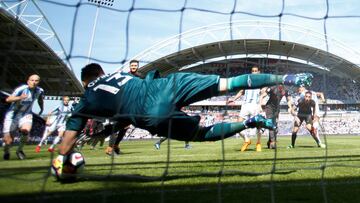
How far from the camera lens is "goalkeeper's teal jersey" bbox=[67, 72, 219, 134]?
3801 mm

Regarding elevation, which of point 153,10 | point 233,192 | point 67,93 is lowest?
point 233,192

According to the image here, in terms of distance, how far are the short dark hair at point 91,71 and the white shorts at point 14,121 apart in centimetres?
292

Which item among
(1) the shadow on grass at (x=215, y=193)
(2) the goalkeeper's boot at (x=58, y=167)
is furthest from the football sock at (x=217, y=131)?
(2) the goalkeeper's boot at (x=58, y=167)

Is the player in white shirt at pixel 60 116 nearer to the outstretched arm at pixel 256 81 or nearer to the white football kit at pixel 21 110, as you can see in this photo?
the white football kit at pixel 21 110

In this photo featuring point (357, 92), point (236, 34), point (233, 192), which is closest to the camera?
point (233, 192)

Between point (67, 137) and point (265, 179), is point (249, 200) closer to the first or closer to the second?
point (265, 179)

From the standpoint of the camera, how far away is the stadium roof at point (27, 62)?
3.55 meters

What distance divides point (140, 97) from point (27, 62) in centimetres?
200

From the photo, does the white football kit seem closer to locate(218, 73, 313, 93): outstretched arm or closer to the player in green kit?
the player in green kit

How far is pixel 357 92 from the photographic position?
74.5ft

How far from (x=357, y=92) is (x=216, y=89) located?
21033mm

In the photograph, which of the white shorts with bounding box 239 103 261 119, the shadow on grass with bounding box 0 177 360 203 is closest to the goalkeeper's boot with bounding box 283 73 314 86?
the shadow on grass with bounding box 0 177 360 203

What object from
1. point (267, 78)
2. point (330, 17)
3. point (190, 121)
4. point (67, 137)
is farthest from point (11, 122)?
point (330, 17)

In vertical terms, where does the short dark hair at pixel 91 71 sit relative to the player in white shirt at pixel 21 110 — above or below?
above
